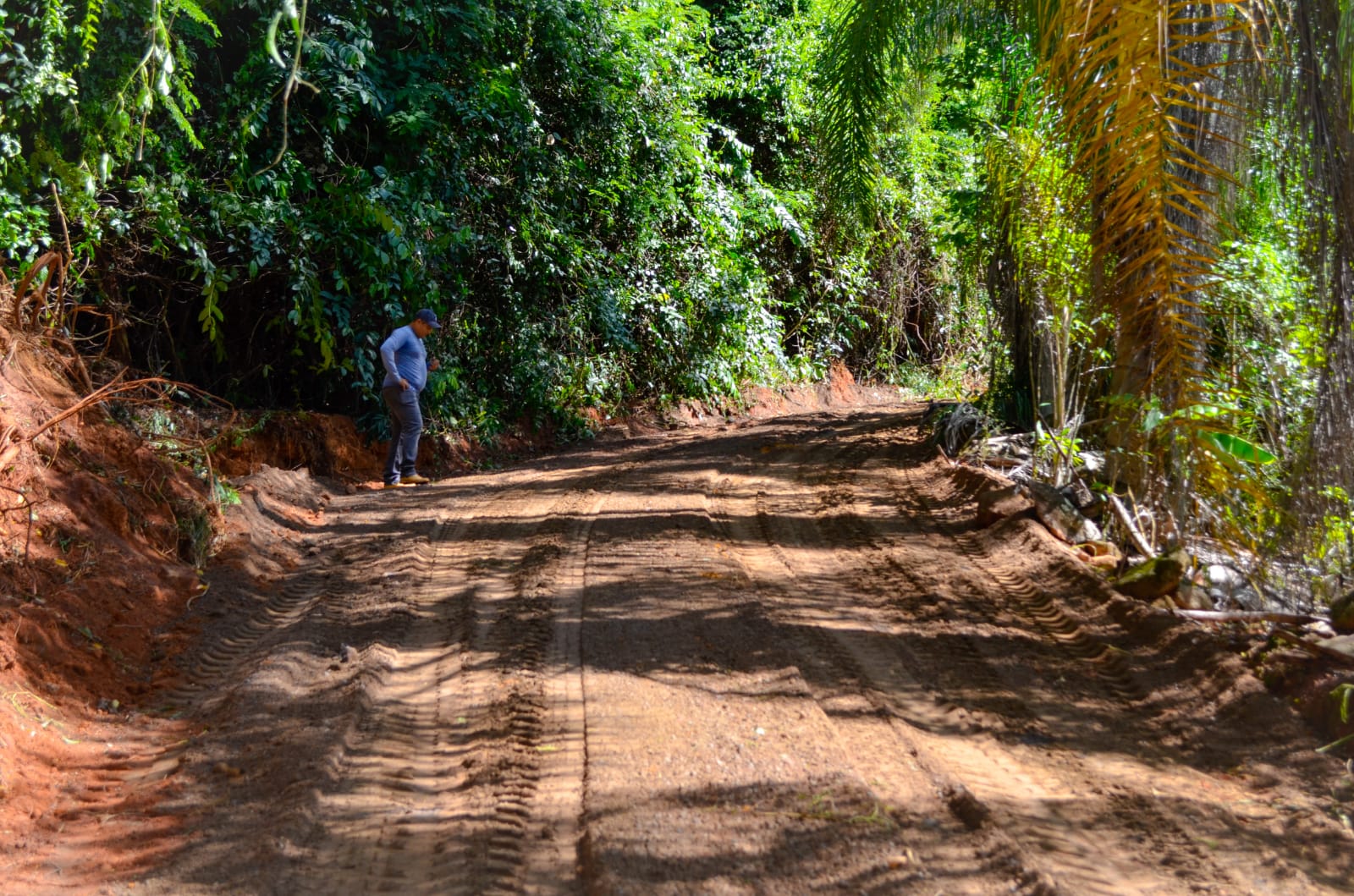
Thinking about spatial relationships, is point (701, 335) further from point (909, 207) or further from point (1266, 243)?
point (1266, 243)

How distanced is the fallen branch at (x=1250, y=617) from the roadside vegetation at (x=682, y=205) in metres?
0.39

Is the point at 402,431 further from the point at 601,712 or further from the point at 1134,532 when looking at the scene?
the point at 1134,532

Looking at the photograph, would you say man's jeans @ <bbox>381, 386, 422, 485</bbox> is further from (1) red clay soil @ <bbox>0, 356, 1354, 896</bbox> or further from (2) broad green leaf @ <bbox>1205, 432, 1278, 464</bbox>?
(2) broad green leaf @ <bbox>1205, 432, 1278, 464</bbox>

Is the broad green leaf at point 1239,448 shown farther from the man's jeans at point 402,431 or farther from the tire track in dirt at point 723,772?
the man's jeans at point 402,431

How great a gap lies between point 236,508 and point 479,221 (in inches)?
283

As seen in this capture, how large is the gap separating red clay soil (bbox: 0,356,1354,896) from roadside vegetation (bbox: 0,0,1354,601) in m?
1.31

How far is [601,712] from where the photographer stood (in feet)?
17.0

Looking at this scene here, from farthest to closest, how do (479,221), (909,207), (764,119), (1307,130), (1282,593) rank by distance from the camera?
1. (909,207)
2. (764,119)
3. (479,221)
4. (1282,593)
5. (1307,130)

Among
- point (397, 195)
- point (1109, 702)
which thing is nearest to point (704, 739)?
point (1109, 702)

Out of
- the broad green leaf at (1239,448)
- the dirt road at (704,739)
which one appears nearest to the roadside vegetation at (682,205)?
the broad green leaf at (1239,448)

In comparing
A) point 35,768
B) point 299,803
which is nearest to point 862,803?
point 299,803

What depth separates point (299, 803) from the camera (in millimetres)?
4258

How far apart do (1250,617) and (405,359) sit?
866cm

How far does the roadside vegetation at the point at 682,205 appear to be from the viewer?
5281 mm
